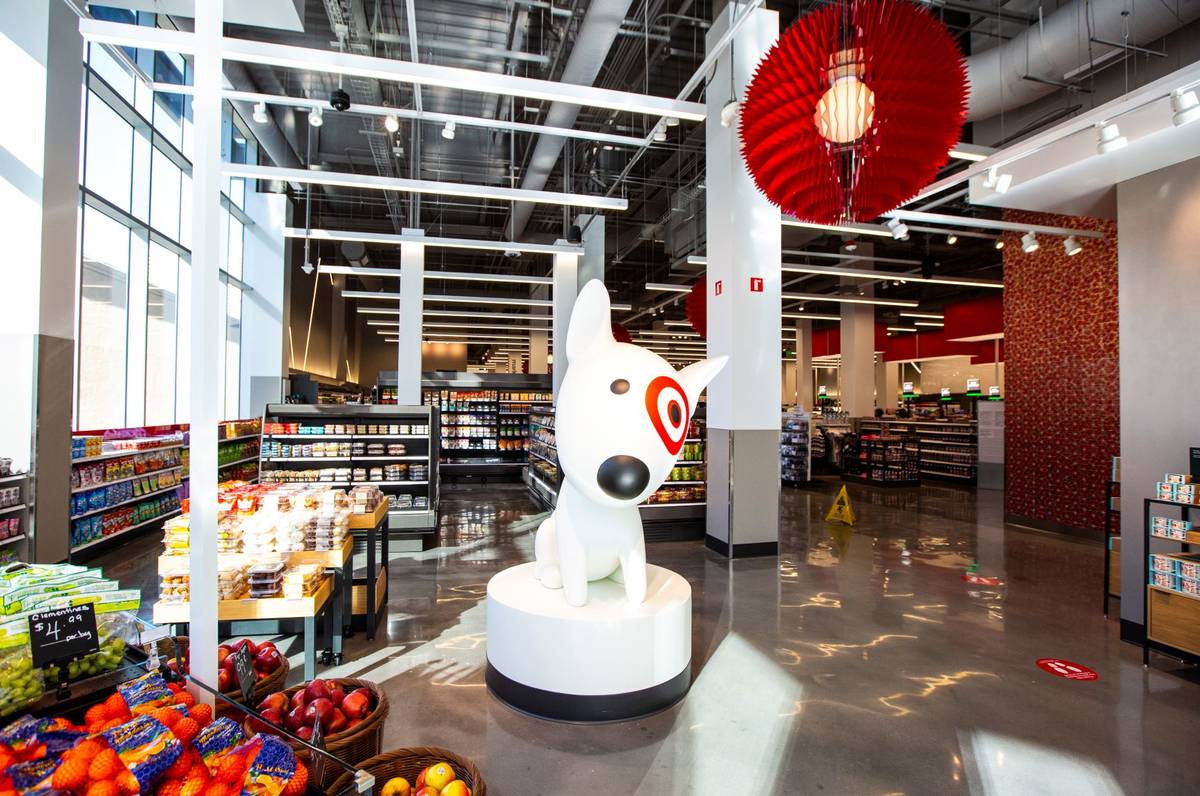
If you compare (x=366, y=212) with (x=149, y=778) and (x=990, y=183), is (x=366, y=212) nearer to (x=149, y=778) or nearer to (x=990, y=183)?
(x=990, y=183)

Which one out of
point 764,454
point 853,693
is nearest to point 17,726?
point 853,693

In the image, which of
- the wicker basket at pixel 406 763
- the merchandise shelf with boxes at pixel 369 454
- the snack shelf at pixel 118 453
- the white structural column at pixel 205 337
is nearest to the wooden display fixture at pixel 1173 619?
the wicker basket at pixel 406 763

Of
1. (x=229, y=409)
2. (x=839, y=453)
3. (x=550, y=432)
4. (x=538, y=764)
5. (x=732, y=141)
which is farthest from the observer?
(x=839, y=453)

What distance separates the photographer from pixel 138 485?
25.5 ft

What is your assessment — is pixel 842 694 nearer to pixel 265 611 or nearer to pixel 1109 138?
pixel 265 611

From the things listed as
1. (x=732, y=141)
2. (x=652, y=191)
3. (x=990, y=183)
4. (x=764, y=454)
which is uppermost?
(x=652, y=191)

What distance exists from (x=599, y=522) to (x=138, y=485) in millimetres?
7538

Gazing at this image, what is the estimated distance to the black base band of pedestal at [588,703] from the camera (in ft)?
10.2

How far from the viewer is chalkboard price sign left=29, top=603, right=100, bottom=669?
152 centimetres

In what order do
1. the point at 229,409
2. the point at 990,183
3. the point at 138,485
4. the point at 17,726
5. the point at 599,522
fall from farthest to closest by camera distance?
1. the point at 229,409
2. the point at 138,485
3. the point at 990,183
4. the point at 599,522
5. the point at 17,726

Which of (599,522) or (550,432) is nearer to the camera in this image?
(599,522)

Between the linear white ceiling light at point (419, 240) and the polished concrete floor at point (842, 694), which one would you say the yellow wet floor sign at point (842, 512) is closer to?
the polished concrete floor at point (842, 694)

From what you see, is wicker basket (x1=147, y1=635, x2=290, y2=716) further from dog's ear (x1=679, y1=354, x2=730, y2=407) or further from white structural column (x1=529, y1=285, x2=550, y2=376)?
white structural column (x1=529, y1=285, x2=550, y2=376)

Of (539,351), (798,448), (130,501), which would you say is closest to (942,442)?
(798,448)
